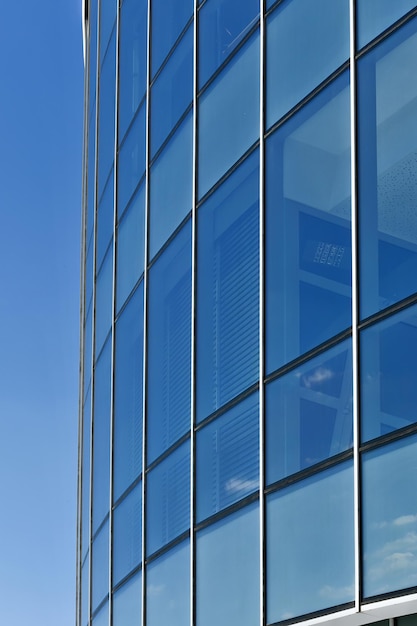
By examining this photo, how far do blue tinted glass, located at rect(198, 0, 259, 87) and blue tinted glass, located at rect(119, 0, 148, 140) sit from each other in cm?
311

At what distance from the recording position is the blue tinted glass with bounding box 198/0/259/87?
15.1m

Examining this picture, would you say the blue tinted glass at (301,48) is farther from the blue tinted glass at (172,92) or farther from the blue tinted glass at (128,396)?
the blue tinted glass at (128,396)

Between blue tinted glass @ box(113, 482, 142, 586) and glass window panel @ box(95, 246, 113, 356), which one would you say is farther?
glass window panel @ box(95, 246, 113, 356)

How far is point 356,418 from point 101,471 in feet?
32.2

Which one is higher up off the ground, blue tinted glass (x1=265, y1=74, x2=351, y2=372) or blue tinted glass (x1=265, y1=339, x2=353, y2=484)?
blue tinted glass (x1=265, y1=74, x2=351, y2=372)

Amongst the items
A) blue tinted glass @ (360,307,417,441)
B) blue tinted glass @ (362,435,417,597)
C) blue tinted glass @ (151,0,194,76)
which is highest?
blue tinted glass @ (151,0,194,76)

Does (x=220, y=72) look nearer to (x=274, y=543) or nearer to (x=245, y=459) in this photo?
(x=245, y=459)

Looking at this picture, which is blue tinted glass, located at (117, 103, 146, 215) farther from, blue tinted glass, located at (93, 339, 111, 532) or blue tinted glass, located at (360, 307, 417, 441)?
blue tinted glass, located at (360, 307, 417, 441)

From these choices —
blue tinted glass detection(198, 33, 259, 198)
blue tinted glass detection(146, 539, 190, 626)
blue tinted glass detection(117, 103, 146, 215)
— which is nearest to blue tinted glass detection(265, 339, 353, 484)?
blue tinted glass detection(146, 539, 190, 626)

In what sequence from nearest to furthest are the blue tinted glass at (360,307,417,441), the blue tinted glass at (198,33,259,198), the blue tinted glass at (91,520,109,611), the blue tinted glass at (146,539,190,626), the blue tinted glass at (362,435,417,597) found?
the blue tinted glass at (362,435,417,597), the blue tinted glass at (360,307,417,441), the blue tinted glass at (198,33,259,198), the blue tinted glass at (146,539,190,626), the blue tinted glass at (91,520,109,611)

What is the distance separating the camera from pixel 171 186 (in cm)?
1730

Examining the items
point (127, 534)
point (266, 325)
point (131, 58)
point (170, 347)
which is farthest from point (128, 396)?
point (131, 58)

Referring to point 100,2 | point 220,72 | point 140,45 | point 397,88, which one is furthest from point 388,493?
point 100,2

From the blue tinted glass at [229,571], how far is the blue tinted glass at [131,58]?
28.2 ft
